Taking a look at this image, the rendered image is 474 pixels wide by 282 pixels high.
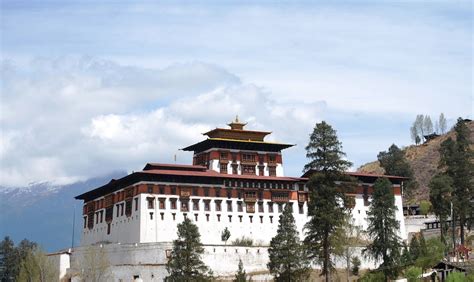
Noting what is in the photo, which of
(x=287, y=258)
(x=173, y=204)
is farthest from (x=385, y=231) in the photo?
(x=173, y=204)

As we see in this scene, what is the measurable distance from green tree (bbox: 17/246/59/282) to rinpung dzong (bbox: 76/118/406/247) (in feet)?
37.7

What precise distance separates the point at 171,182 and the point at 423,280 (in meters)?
40.9

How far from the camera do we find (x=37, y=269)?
107 meters

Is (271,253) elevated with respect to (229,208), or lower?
lower

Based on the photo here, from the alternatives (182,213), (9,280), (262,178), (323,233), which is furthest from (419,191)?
(323,233)

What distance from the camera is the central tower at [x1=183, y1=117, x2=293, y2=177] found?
415 feet

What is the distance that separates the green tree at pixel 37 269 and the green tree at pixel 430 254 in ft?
147

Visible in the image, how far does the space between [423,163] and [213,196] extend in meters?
73.0

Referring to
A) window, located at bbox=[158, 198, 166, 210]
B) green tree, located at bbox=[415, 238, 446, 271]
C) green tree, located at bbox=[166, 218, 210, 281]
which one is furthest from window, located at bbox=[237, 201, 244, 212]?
green tree, located at bbox=[166, 218, 210, 281]

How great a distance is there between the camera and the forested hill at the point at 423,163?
163 m

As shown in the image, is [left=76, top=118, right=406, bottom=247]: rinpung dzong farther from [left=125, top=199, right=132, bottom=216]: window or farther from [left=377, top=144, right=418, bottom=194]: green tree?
[left=377, top=144, right=418, bottom=194]: green tree

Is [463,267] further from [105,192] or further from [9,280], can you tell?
[9,280]

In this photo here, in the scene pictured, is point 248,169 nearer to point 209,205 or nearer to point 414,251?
point 209,205

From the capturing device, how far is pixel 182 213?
A: 115 meters
